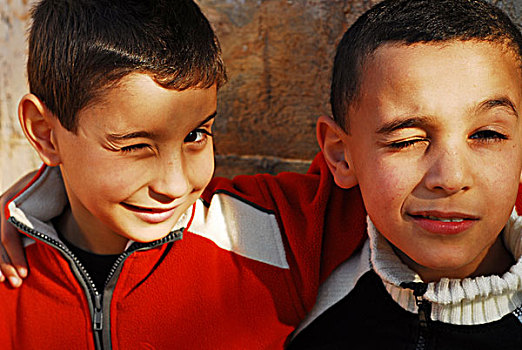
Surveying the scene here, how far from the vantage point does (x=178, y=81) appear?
4.99 feet

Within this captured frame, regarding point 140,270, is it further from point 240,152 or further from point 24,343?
point 240,152

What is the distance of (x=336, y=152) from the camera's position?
5.36 feet

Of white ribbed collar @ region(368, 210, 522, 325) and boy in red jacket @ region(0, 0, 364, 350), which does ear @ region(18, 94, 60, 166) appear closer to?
boy in red jacket @ region(0, 0, 364, 350)

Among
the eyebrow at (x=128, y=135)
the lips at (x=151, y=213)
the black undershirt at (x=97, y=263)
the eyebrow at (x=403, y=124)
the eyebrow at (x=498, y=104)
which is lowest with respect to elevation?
the black undershirt at (x=97, y=263)

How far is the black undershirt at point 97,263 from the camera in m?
1.74

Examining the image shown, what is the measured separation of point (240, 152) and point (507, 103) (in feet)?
4.06

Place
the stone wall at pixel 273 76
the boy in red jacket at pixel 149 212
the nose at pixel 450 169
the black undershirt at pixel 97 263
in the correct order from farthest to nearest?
the stone wall at pixel 273 76
the black undershirt at pixel 97 263
the boy in red jacket at pixel 149 212
the nose at pixel 450 169

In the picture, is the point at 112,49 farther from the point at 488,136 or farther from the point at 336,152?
the point at 488,136

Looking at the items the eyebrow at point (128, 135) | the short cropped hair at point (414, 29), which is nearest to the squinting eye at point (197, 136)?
the eyebrow at point (128, 135)

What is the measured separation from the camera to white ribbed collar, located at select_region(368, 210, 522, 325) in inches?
55.4

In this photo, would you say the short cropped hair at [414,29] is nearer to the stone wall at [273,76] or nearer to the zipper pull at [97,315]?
the stone wall at [273,76]

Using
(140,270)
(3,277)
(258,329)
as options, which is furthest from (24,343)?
(258,329)

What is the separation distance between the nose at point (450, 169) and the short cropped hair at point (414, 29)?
263 mm

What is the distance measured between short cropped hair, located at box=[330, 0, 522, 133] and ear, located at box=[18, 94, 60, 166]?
0.81m
